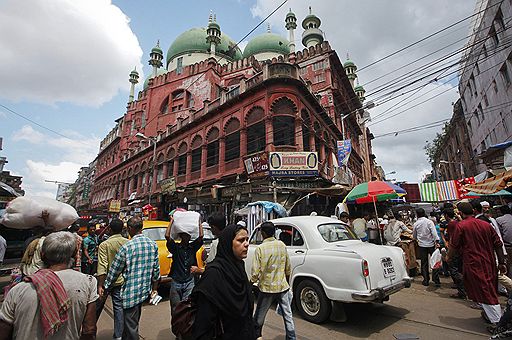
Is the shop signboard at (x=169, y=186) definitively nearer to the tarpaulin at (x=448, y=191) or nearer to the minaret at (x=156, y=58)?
the tarpaulin at (x=448, y=191)

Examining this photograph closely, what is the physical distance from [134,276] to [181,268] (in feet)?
2.59

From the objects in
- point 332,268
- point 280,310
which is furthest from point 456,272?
point 280,310

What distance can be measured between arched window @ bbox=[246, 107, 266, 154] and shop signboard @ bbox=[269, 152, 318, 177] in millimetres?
4464

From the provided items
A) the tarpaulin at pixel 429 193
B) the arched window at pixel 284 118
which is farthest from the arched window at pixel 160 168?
the tarpaulin at pixel 429 193

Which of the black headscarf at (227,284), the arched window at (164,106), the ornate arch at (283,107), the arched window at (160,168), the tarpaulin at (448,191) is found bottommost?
the black headscarf at (227,284)

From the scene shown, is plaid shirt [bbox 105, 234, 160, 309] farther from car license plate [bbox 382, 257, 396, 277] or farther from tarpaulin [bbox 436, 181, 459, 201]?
tarpaulin [bbox 436, 181, 459, 201]

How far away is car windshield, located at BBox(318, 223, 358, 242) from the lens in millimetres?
5281

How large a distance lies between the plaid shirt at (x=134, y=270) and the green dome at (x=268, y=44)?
3747cm

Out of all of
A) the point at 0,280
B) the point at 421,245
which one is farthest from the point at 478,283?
the point at 0,280

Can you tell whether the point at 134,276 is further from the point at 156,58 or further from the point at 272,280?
the point at 156,58

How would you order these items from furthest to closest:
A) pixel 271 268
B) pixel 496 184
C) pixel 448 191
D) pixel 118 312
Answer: pixel 448 191, pixel 496 184, pixel 271 268, pixel 118 312

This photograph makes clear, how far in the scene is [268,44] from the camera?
3650cm

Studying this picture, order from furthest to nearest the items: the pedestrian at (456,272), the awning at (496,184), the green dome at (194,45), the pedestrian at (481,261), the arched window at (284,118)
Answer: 1. the green dome at (194,45)
2. the arched window at (284,118)
3. the awning at (496,184)
4. the pedestrian at (456,272)
5. the pedestrian at (481,261)

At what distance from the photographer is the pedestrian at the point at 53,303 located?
70.2 inches
